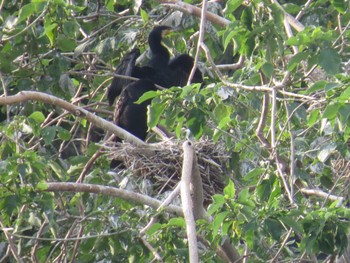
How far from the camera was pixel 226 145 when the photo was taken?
3.97m

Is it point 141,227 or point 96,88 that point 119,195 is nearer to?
point 141,227

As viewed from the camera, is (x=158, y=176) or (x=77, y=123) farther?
(x=77, y=123)

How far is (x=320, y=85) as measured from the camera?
3.17 metres

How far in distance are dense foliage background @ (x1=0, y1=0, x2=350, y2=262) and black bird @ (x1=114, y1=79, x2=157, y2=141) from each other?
80cm

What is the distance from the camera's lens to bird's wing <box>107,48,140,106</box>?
5371 mm

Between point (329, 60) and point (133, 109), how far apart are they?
285cm

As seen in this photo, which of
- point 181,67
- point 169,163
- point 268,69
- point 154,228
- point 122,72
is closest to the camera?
point 154,228

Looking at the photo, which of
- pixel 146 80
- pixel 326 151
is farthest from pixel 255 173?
pixel 146 80

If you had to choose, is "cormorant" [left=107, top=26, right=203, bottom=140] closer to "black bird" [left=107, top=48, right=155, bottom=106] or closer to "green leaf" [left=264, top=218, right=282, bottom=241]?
"black bird" [left=107, top=48, right=155, bottom=106]

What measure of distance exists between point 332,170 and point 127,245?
1097 millimetres

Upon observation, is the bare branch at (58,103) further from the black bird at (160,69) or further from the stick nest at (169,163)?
the black bird at (160,69)

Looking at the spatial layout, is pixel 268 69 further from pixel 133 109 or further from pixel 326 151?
pixel 133 109

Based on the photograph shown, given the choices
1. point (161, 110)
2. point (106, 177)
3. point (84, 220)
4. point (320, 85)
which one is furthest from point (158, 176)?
point (320, 85)

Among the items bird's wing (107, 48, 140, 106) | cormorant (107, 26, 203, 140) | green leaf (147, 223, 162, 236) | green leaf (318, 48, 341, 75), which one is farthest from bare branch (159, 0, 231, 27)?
green leaf (147, 223, 162, 236)
